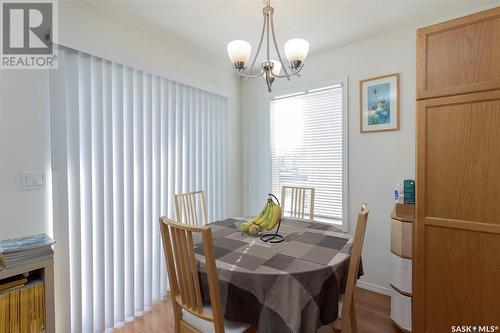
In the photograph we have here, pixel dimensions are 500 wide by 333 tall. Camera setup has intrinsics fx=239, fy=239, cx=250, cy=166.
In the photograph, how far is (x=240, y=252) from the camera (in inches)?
56.6

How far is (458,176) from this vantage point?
4.99ft

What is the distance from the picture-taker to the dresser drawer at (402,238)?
1.84 m

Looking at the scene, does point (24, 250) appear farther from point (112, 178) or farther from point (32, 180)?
point (112, 178)

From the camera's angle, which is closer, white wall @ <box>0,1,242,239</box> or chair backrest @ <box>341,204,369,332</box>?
chair backrest @ <box>341,204,369,332</box>

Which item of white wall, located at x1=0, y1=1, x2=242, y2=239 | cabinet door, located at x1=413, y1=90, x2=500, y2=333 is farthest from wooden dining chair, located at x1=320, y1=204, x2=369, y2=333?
white wall, located at x1=0, y1=1, x2=242, y2=239

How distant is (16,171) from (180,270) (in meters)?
1.29

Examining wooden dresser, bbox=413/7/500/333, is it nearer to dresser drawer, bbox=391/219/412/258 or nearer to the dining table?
dresser drawer, bbox=391/219/412/258

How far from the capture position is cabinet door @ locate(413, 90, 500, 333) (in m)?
1.43

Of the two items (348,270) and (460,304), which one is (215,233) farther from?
(460,304)

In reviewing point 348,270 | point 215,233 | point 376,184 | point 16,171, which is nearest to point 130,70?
point 16,171

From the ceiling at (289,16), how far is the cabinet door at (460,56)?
1.89 ft

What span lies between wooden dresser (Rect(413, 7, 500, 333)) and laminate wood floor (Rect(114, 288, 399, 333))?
33 centimetres

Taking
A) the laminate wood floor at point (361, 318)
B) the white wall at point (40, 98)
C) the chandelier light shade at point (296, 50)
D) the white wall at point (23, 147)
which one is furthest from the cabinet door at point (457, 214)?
the white wall at point (23, 147)

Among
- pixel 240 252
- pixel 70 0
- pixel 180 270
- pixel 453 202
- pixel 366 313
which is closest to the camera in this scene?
pixel 180 270
